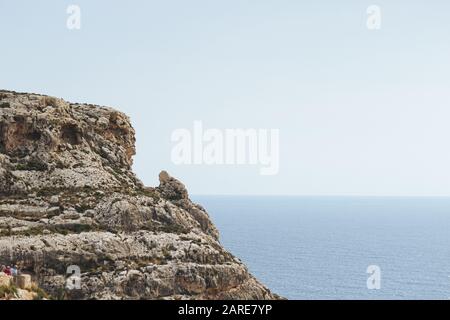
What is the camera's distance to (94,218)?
47656 millimetres

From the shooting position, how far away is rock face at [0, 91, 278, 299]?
1662 inches

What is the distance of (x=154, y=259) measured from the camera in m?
44.6

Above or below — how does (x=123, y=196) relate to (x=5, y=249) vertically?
above

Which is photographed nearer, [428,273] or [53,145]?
[53,145]

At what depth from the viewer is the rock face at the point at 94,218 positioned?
42.2 metres

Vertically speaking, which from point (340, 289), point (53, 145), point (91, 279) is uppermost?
point (53, 145)

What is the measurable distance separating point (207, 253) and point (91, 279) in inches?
354

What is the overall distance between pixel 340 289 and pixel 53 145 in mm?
108628
